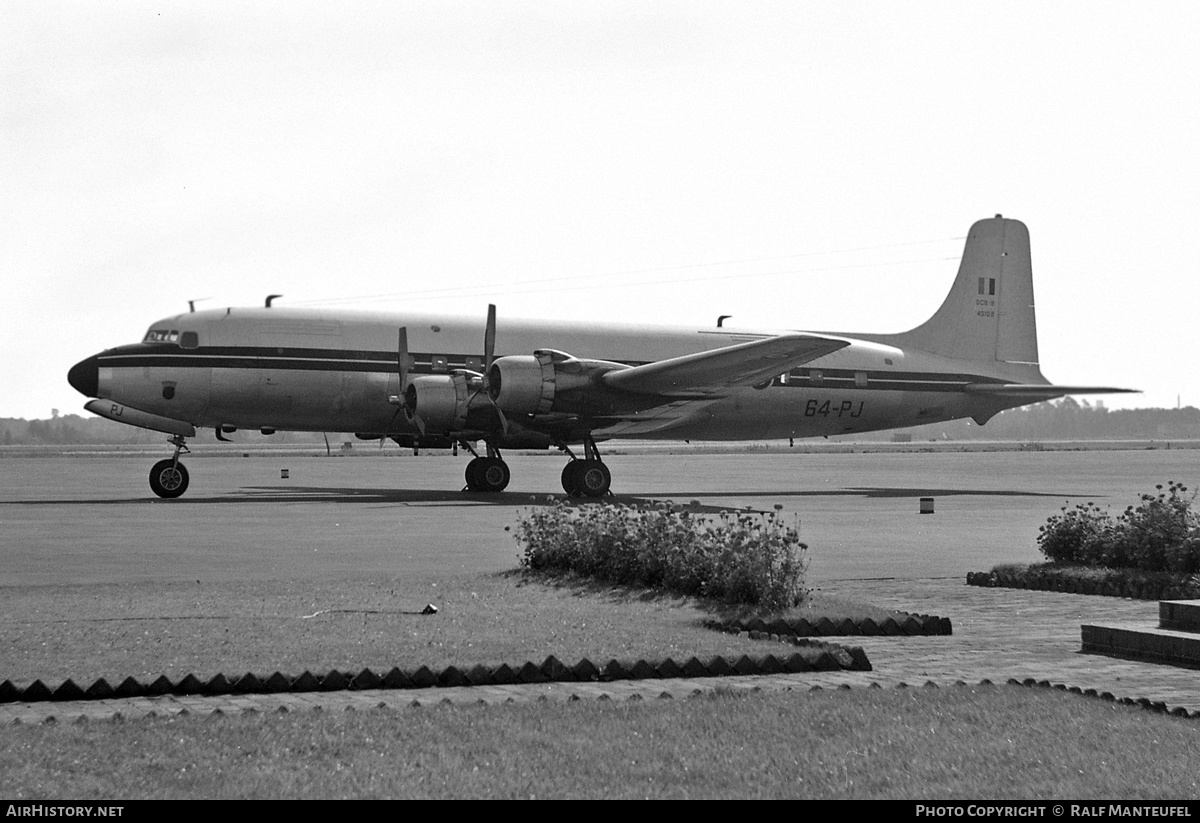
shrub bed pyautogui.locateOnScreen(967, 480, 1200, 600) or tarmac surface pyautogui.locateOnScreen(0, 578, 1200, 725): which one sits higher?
shrub bed pyautogui.locateOnScreen(967, 480, 1200, 600)

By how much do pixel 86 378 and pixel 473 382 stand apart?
31.2ft

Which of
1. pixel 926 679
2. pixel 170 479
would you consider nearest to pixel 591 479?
pixel 170 479

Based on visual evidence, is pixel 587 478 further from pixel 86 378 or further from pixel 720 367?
pixel 86 378

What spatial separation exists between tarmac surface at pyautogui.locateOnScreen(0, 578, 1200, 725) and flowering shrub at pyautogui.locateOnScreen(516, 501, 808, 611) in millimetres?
1378

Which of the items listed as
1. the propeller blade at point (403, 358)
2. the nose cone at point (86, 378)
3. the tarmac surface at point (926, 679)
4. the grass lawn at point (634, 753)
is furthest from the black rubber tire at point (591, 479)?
the grass lawn at point (634, 753)

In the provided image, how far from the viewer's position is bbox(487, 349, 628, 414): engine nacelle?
100ft

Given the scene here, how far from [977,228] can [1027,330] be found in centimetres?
385

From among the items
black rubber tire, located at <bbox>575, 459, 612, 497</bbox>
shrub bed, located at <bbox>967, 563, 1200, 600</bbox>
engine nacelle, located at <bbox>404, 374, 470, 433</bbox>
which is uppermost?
engine nacelle, located at <bbox>404, 374, 470, 433</bbox>

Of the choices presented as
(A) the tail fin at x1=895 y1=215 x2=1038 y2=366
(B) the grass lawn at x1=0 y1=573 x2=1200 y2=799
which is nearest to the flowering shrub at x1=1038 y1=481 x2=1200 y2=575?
(B) the grass lawn at x1=0 y1=573 x2=1200 y2=799

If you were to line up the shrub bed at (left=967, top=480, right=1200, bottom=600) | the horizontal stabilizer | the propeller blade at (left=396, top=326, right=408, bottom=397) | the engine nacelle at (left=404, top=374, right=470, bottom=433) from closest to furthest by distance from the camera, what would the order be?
1. the shrub bed at (left=967, top=480, right=1200, bottom=600)
2. the engine nacelle at (left=404, top=374, right=470, bottom=433)
3. the propeller blade at (left=396, top=326, right=408, bottom=397)
4. the horizontal stabilizer

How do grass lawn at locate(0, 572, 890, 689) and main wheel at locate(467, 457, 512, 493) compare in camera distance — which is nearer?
grass lawn at locate(0, 572, 890, 689)

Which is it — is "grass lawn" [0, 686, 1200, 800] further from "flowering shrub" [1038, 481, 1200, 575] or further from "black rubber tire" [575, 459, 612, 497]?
"black rubber tire" [575, 459, 612, 497]

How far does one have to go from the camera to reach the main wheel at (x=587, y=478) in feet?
104

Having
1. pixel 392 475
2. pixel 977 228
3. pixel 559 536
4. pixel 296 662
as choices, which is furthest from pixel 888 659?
pixel 392 475
